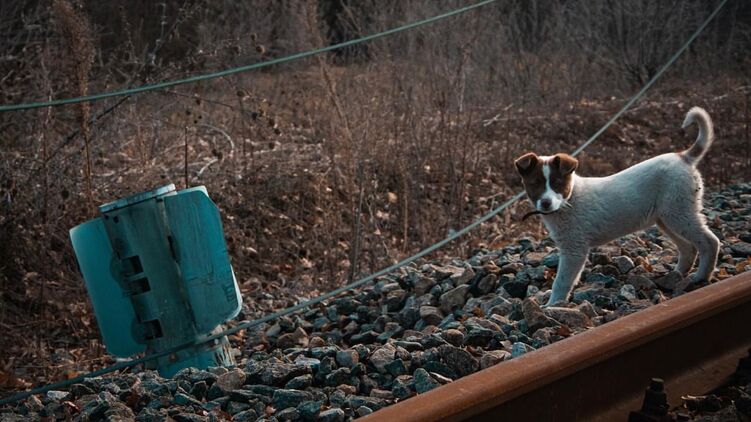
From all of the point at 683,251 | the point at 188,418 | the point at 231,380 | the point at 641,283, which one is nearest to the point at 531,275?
the point at 641,283

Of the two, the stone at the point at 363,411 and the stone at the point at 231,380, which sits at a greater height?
the stone at the point at 231,380

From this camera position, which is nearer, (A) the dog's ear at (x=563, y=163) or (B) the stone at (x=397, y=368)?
(B) the stone at (x=397, y=368)

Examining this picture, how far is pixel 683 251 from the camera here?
573cm

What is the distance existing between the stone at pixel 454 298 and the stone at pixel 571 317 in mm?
1193

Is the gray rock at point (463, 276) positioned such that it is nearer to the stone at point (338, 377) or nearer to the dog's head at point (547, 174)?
the dog's head at point (547, 174)

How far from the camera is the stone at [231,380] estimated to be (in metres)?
4.30

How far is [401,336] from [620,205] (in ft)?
4.84

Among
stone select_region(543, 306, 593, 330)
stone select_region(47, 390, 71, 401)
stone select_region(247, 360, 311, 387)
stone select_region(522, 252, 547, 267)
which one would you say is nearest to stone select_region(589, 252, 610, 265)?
stone select_region(522, 252, 547, 267)

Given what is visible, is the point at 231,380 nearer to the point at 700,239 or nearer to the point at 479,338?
the point at 479,338

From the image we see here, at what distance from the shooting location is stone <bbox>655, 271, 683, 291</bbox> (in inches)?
222

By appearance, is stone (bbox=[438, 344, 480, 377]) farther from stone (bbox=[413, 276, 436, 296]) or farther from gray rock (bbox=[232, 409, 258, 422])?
stone (bbox=[413, 276, 436, 296])

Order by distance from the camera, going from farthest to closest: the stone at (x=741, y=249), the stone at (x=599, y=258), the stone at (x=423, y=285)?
1. the stone at (x=423, y=285)
2. the stone at (x=599, y=258)
3. the stone at (x=741, y=249)

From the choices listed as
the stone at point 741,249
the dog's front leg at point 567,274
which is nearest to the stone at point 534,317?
the dog's front leg at point 567,274

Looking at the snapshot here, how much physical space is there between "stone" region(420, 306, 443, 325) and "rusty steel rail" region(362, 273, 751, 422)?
1790 mm
